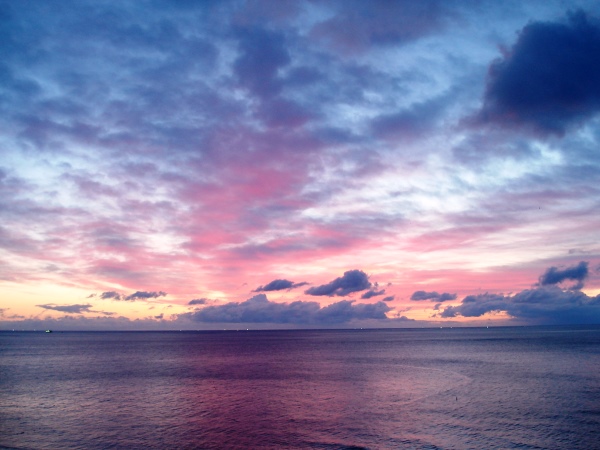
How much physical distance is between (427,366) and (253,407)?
235 feet

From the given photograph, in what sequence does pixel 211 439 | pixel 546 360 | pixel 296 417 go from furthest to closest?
pixel 546 360, pixel 296 417, pixel 211 439

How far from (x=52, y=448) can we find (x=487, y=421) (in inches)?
2217

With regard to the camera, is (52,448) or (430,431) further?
(430,431)

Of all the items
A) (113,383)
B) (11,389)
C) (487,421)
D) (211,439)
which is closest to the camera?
(211,439)

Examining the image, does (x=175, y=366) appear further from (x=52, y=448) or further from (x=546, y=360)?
(x=546, y=360)

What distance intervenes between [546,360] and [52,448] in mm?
140033

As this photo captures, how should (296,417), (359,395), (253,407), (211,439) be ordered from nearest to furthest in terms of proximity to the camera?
(211,439) < (296,417) < (253,407) < (359,395)

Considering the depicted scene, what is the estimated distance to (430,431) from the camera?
5522 cm

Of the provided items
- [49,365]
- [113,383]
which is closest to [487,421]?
[113,383]

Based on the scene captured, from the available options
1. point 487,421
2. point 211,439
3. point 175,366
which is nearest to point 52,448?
point 211,439

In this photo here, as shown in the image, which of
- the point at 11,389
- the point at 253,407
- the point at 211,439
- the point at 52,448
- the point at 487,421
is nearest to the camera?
the point at 52,448

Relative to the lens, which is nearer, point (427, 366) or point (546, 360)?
point (427, 366)

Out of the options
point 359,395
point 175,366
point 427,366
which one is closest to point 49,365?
point 175,366

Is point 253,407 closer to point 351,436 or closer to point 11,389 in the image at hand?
point 351,436
